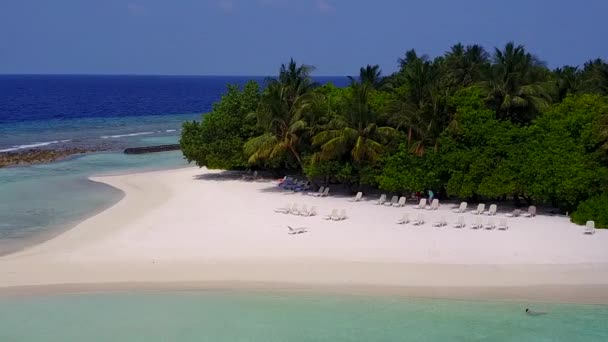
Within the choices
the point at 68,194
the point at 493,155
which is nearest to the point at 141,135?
the point at 68,194

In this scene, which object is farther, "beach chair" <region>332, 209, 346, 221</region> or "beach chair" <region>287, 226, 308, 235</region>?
"beach chair" <region>332, 209, 346, 221</region>

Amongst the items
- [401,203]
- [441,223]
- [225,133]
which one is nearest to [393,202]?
[401,203]

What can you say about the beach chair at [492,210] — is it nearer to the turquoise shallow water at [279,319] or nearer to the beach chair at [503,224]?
the beach chair at [503,224]

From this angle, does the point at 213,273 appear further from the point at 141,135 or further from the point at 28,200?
the point at 141,135

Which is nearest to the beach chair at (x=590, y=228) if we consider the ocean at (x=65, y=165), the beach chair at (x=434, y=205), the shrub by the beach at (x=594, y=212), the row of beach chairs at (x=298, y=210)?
the shrub by the beach at (x=594, y=212)

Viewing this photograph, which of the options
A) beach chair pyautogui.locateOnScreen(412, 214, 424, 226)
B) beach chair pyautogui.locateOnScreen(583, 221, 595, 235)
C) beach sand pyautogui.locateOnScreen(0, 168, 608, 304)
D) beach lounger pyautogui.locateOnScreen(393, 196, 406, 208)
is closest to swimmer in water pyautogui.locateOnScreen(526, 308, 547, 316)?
beach sand pyautogui.locateOnScreen(0, 168, 608, 304)

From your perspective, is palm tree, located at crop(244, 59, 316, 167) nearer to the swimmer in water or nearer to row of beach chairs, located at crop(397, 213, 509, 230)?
row of beach chairs, located at crop(397, 213, 509, 230)
